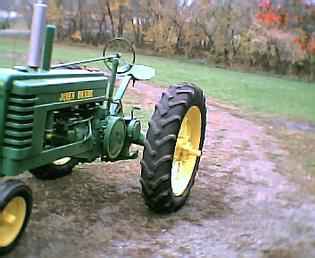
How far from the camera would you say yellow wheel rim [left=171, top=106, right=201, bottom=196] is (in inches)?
178

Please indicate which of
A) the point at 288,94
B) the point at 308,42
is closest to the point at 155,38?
the point at 308,42

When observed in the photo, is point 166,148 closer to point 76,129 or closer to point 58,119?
point 76,129

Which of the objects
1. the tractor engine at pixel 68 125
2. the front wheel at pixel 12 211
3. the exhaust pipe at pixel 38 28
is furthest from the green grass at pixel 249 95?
the front wheel at pixel 12 211

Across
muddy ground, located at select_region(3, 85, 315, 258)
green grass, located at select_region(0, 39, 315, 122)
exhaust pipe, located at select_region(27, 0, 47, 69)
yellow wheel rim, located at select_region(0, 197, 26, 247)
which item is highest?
exhaust pipe, located at select_region(27, 0, 47, 69)

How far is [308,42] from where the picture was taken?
25.8 metres

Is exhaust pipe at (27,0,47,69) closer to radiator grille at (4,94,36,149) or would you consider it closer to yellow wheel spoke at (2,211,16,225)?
radiator grille at (4,94,36,149)

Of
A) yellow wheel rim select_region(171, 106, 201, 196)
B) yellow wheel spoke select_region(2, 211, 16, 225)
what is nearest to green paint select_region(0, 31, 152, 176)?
yellow wheel spoke select_region(2, 211, 16, 225)

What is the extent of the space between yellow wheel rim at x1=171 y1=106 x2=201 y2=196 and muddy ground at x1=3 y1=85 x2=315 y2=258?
0.20 m

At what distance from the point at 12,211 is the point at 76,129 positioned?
904mm

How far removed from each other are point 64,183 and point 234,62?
21.4 meters

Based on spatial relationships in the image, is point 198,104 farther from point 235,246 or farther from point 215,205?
point 235,246

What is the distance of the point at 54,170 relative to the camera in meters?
4.67

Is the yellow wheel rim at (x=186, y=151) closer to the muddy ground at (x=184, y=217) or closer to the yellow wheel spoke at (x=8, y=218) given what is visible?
the muddy ground at (x=184, y=217)

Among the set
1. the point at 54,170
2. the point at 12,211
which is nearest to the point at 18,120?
the point at 12,211
